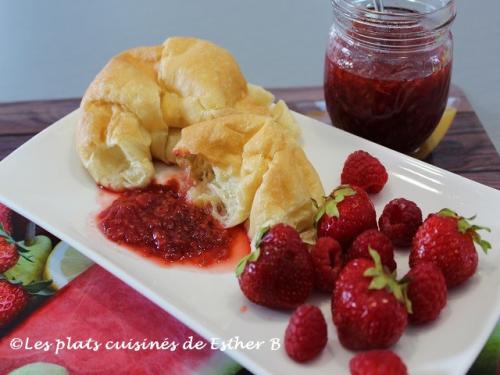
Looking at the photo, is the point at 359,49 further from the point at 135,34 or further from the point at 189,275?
the point at 135,34

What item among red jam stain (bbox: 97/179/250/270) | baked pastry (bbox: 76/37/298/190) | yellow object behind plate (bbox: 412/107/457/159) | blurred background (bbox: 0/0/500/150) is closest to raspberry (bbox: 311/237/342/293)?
red jam stain (bbox: 97/179/250/270)

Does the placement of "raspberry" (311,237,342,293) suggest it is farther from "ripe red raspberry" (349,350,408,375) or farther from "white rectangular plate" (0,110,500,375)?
"ripe red raspberry" (349,350,408,375)

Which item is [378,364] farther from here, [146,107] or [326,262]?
[146,107]

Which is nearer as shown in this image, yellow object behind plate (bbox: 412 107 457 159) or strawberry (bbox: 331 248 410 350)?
strawberry (bbox: 331 248 410 350)

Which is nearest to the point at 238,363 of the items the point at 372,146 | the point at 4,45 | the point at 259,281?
the point at 259,281

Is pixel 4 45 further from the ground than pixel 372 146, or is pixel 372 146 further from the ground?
pixel 372 146

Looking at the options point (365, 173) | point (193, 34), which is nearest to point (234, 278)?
point (365, 173)

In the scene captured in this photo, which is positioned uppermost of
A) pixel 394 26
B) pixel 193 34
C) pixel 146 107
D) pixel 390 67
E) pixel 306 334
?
pixel 394 26
